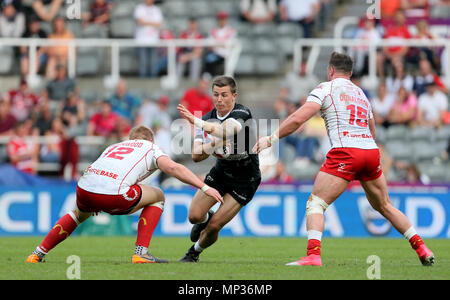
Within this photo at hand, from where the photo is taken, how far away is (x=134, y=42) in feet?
69.7

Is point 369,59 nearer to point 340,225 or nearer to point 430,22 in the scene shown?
point 430,22

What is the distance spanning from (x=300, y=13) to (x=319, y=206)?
44.4ft

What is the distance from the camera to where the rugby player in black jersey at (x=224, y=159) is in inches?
408

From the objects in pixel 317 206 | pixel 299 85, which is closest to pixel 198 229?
pixel 317 206

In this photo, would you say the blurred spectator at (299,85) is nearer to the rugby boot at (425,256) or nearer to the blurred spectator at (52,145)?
the blurred spectator at (52,145)

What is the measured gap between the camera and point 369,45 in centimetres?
2080

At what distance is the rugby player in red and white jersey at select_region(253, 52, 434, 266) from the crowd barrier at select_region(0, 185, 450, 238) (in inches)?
297

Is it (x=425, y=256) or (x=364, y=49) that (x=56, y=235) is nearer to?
(x=425, y=256)

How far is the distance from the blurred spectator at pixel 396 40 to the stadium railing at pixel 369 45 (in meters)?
0.20

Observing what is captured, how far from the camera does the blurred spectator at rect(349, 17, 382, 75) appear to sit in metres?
21.1

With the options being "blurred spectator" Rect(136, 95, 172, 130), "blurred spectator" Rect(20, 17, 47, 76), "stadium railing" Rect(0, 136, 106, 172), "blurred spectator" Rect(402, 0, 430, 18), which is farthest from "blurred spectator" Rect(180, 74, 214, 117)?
"blurred spectator" Rect(402, 0, 430, 18)

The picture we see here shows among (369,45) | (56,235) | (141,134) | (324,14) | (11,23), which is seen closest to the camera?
(56,235)
